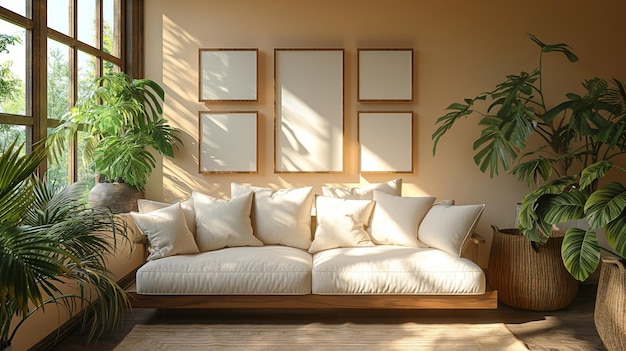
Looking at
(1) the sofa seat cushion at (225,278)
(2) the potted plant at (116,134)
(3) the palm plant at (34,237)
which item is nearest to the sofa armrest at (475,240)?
(1) the sofa seat cushion at (225,278)

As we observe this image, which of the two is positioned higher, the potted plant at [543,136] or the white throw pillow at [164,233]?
the potted plant at [543,136]

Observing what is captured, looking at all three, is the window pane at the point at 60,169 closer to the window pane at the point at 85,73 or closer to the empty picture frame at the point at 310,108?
the window pane at the point at 85,73

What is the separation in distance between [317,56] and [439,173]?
1.66m

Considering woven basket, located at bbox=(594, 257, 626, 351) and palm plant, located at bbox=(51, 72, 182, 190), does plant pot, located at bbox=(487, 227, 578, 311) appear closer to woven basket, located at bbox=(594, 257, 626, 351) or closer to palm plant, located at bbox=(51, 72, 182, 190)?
woven basket, located at bbox=(594, 257, 626, 351)

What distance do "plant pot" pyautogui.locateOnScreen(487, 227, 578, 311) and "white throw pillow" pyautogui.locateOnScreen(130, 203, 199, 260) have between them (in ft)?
8.30

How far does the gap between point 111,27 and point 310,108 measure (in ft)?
6.68

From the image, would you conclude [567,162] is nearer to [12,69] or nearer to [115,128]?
[115,128]

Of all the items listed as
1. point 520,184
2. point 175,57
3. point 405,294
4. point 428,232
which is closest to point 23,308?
point 405,294

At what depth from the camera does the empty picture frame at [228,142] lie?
16.6ft

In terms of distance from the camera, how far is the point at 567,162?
15.0ft

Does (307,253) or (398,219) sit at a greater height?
(398,219)

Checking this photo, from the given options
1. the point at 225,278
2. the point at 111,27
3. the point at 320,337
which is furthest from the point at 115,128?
the point at 320,337

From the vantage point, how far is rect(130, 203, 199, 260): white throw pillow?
3918 mm

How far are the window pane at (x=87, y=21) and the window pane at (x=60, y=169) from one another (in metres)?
0.98
